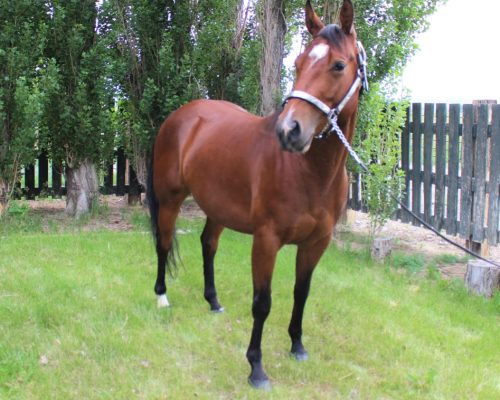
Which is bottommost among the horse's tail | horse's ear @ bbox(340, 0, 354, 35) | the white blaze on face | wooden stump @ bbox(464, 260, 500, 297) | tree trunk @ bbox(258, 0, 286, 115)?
wooden stump @ bbox(464, 260, 500, 297)

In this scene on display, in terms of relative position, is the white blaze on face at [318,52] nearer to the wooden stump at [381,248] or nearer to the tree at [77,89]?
the wooden stump at [381,248]

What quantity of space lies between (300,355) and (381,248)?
2.87 meters

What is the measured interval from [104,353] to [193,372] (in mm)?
653

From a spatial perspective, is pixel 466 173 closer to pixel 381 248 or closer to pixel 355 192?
pixel 381 248

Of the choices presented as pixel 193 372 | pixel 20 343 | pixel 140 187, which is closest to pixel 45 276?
pixel 20 343

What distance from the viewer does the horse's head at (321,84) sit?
2.80 meters

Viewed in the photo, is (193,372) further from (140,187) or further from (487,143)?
(140,187)

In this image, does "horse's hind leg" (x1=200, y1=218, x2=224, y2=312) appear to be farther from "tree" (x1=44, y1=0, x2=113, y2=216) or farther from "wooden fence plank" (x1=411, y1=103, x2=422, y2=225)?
"wooden fence plank" (x1=411, y1=103, x2=422, y2=225)

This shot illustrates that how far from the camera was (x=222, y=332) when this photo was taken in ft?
14.1

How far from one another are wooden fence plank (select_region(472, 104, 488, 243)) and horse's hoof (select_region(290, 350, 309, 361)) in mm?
3822

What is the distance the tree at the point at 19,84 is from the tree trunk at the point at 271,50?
288cm

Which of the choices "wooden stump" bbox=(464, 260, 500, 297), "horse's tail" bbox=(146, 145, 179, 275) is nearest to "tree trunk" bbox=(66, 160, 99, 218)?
"horse's tail" bbox=(146, 145, 179, 275)

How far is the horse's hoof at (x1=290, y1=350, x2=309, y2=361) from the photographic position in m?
3.91

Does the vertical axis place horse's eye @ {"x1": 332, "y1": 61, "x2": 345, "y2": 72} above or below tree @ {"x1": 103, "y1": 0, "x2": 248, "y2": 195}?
below
